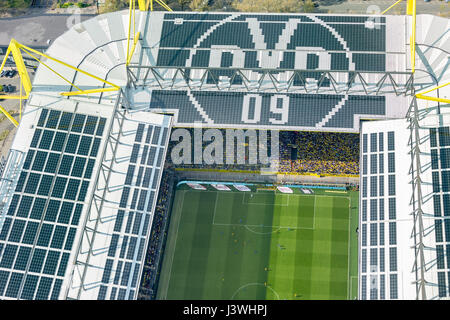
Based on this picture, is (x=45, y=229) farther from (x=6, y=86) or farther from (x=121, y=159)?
(x=6, y=86)

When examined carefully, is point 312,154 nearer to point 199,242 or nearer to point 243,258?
point 243,258

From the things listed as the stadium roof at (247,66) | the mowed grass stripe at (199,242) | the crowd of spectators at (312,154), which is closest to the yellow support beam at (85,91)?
the stadium roof at (247,66)

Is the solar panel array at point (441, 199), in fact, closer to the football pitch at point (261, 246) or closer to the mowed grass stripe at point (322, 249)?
the football pitch at point (261, 246)

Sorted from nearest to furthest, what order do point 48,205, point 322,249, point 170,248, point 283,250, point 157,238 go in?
1. point 48,205
2. point 322,249
3. point 283,250
4. point 157,238
5. point 170,248

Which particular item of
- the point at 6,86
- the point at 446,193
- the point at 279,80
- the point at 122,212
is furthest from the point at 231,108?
the point at 6,86

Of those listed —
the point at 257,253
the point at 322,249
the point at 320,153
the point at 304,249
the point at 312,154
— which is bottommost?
the point at 257,253

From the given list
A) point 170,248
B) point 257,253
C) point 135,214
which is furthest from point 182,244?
point 257,253

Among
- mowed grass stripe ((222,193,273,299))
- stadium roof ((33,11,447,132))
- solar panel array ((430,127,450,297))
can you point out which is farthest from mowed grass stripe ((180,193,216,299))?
solar panel array ((430,127,450,297))
